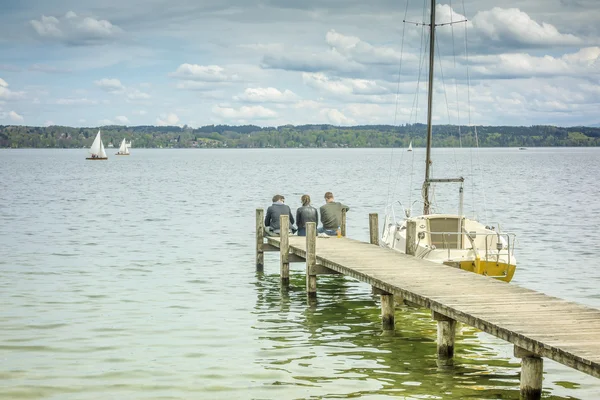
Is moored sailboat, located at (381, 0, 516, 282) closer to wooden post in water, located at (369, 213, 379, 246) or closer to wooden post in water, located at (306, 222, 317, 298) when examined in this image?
wooden post in water, located at (369, 213, 379, 246)

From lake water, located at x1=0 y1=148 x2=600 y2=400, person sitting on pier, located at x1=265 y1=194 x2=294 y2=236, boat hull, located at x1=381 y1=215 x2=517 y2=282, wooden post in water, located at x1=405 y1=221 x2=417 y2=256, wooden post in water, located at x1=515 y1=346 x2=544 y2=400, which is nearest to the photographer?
wooden post in water, located at x1=515 y1=346 x2=544 y2=400

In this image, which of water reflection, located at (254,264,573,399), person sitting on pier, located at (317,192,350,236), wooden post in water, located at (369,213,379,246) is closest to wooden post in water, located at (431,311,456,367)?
water reflection, located at (254,264,573,399)

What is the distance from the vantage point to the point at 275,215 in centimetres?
2589

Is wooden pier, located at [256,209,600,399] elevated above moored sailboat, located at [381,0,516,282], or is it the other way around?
moored sailboat, located at [381,0,516,282]

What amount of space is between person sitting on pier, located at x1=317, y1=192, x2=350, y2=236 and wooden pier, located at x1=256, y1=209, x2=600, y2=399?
6.47 ft

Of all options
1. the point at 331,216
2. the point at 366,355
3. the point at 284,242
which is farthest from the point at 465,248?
the point at 366,355

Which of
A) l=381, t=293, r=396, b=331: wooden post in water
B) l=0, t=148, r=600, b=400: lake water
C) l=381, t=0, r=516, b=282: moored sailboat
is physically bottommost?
l=0, t=148, r=600, b=400: lake water

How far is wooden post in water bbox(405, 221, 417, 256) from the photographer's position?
2144 cm

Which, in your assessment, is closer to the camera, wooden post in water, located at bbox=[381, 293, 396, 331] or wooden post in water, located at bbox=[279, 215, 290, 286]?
wooden post in water, located at bbox=[381, 293, 396, 331]

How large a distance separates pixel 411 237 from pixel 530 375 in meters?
9.28

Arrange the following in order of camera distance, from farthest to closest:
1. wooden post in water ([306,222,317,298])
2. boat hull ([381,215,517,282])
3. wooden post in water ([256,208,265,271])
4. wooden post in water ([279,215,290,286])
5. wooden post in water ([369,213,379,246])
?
wooden post in water ([256,208,265,271]) → wooden post in water ([369,213,379,246]) → wooden post in water ([279,215,290,286]) → wooden post in water ([306,222,317,298]) → boat hull ([381,215,517,282])

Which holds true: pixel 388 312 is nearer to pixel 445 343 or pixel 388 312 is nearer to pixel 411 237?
pixel 445 343

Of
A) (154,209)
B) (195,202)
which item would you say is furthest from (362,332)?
(195,202)

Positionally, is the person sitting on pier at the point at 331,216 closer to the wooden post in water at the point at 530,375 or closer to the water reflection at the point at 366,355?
the water reflection at the point at 366,355
